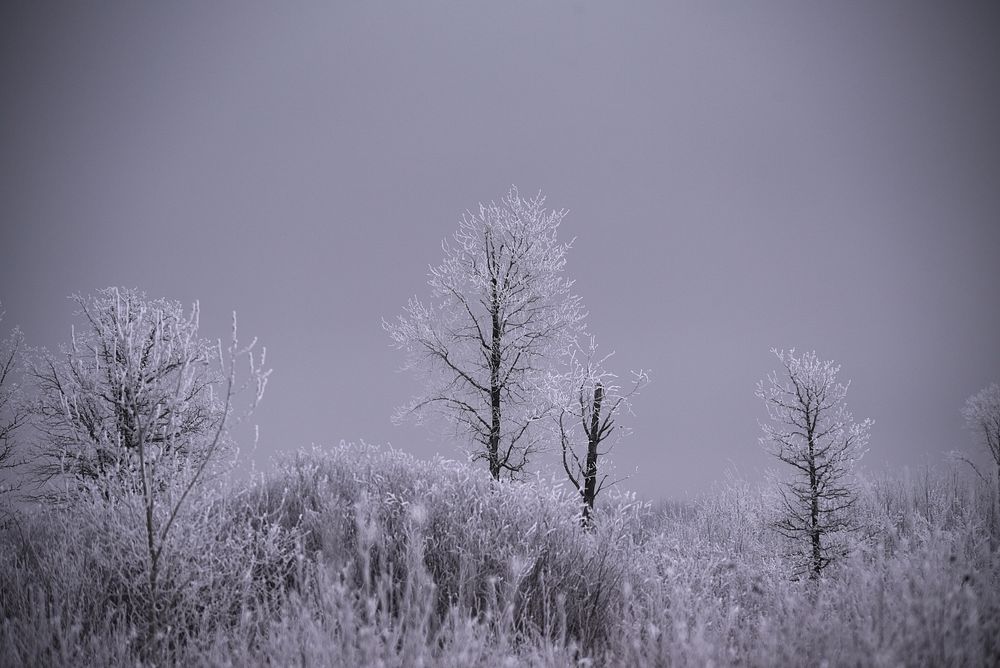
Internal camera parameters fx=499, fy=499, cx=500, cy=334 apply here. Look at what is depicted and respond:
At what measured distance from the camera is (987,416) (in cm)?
1806

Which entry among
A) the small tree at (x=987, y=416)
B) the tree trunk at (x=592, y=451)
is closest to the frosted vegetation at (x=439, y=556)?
the tree trunk at (x=592, y=451)

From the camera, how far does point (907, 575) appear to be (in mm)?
4836

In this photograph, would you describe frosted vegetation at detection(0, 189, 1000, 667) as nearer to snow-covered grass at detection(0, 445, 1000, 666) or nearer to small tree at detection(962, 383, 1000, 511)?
snow-covered grass at detection(0, 445, 1000, 666)

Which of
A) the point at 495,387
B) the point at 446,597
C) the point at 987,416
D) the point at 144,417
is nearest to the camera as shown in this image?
the point at 446,597

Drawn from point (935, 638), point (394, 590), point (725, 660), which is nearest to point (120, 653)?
point (394, 590)

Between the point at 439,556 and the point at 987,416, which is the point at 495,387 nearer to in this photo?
the point at 439,556

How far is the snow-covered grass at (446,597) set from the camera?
3.38m

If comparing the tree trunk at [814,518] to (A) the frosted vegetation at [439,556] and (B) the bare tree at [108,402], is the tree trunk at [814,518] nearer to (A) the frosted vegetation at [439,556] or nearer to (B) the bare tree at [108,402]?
(A) the frosted vegetation at [439,556]

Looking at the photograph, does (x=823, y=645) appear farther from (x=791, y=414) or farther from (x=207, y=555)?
(x=791, y=414)

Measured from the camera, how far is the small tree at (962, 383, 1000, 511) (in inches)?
693

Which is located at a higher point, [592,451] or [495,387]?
[495,387]

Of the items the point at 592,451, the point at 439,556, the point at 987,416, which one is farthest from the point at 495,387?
the point at 987,416

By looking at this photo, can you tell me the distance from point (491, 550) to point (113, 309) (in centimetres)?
841

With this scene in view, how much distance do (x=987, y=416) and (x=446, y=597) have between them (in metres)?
22.4
